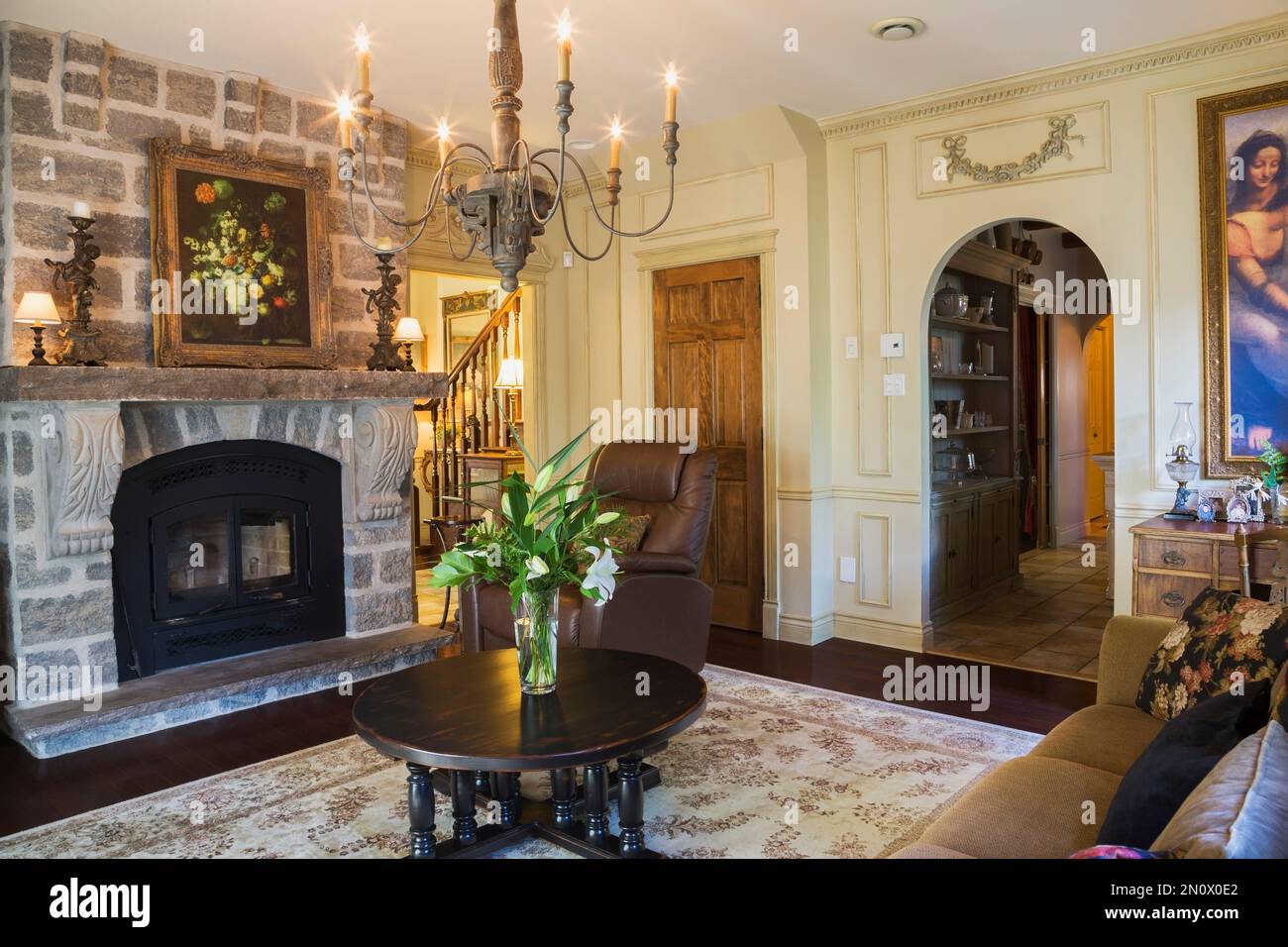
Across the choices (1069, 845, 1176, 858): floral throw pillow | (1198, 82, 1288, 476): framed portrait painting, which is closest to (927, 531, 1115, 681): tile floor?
(1198, 82, 1288, 476): framed portrait painting

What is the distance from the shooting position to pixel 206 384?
3861 mm

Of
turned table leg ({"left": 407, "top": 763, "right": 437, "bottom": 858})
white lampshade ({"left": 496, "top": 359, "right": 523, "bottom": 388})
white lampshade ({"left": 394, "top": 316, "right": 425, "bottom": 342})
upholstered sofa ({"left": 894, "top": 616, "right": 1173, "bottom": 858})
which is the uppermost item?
white lampshade ({"left": 394, "top": 316, "right": 425, "bottom": 342})

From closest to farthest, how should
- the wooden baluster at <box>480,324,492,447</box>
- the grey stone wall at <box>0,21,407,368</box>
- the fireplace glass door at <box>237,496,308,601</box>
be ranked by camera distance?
1. the grey stone wall at <box>0,21,407,368</box>
2. the fireplace glass door at <box>237,496,308,601</box>
3. the wooden baluster at <box>480,324,492,447</box>

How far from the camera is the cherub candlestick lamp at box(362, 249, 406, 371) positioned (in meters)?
4.62

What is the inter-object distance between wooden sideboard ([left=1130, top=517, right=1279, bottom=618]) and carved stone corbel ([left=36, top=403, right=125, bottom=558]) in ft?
13.4

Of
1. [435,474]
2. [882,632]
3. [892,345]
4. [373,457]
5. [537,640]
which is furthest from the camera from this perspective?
[435,474]

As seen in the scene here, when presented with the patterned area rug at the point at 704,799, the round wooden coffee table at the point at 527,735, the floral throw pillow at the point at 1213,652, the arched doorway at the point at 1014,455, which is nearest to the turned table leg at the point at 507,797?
the round wooden coffee table at the point at 527,735

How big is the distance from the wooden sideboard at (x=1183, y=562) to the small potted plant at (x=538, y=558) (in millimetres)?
2359

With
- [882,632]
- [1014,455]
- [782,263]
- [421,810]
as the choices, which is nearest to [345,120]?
[421,810]

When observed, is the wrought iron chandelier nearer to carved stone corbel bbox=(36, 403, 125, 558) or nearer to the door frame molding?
carved stone corbel bbox=(36, 403, 125, 558)

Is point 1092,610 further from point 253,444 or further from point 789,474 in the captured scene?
point 253,444

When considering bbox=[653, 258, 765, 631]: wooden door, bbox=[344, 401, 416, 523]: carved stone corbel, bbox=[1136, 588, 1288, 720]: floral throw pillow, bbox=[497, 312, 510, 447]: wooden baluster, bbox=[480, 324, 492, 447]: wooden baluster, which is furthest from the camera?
bbox=[480, 324, 492, 447]: wooden baluster

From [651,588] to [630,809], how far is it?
4.67ft

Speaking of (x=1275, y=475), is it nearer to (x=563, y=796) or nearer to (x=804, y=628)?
(x=804, y=628)
